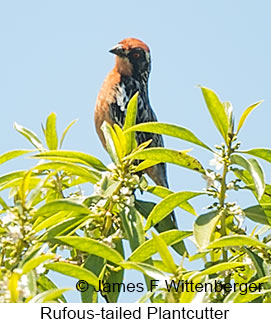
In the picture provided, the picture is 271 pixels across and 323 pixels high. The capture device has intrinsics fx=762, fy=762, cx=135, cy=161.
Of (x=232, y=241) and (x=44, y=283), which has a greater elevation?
(x=232, y=241)

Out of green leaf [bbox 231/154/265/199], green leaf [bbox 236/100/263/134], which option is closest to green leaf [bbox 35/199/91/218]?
green leaf [bbox 231/154/265/199]

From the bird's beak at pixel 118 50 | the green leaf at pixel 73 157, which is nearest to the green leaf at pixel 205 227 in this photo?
the green leaf at pixel 73 157

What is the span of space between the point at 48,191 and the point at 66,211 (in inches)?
15.2

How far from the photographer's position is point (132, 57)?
6.25 m

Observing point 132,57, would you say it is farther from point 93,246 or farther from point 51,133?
point 93,246

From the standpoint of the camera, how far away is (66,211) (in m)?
2.05

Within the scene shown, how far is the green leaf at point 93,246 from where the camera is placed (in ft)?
6.11

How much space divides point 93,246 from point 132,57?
4497 millimetres

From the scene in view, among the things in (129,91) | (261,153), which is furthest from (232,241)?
(129,91)

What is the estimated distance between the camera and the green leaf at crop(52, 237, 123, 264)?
1.86 meters

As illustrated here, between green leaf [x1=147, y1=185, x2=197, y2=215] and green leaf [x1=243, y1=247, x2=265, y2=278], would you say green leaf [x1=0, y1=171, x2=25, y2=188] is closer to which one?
green leaf [x1=147, y1=185, x2=197, y2=215]
